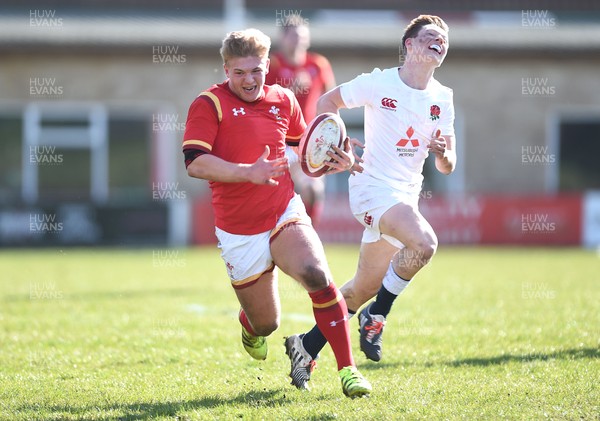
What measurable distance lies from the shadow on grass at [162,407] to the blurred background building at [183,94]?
625 inches

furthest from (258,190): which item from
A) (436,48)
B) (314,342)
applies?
(436,48)

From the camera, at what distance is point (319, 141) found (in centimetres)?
539

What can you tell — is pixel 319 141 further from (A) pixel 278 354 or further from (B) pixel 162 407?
(A) pixel 278 354

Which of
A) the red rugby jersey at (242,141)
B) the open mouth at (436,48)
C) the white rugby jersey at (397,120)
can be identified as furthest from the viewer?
the white rugby jersey at (397,120)

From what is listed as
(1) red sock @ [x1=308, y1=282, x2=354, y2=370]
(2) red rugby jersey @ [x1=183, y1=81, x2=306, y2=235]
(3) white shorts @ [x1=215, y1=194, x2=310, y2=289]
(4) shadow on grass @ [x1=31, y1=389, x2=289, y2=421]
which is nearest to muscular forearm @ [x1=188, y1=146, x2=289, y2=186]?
(2) red rugby jersey @ [x1=183, y1=81, x2=306, y2=235]

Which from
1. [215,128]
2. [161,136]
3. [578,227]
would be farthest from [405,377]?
[161,136]

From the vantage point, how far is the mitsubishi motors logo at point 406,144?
6.05m

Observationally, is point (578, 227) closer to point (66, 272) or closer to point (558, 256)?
point (558, 256)

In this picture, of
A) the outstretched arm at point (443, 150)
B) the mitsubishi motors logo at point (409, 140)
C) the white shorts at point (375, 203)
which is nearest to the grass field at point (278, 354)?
the white shorts at point (375, 203)

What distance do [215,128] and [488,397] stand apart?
2.14m

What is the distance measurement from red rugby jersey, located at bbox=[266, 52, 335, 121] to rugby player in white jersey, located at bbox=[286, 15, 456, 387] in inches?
143

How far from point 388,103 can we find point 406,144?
0.98ft

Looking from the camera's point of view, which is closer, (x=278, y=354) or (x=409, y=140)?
(x=409, y=140)

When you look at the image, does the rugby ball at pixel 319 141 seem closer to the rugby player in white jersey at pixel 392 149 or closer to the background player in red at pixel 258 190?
the background player in red at pixel 258 190
